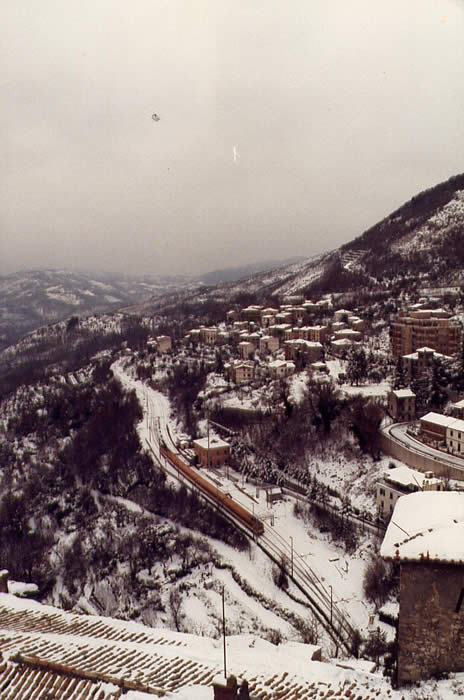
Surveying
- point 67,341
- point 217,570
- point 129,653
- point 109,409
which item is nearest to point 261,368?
point 109,409

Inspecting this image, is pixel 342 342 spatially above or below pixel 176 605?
above

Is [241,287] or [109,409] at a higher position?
[241,287]

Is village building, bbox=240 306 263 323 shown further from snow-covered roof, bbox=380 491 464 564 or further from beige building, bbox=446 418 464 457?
snow-covered roof, bbox=380 491 464 564

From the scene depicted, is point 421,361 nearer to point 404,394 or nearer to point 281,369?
point 404,394

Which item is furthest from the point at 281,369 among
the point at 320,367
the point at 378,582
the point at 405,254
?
the point at 405,254

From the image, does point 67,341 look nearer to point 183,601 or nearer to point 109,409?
point 109,409
